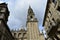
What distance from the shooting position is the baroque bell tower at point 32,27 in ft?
183

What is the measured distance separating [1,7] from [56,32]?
22.2 m

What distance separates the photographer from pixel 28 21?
62.2 metres

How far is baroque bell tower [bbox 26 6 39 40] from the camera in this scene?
55.8 m

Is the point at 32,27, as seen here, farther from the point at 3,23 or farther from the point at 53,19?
the point at 53,19

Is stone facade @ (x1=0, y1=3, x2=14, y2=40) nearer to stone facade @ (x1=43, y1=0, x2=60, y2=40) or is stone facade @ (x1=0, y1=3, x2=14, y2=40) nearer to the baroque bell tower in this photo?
stone facade @ (x1=43, y1=0, x2=60, y2=40)

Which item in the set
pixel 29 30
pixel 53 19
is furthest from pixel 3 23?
pixel 29 30

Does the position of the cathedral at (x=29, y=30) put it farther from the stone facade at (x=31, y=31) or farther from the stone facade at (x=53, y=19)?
the stone facade at (x=53, y=19)

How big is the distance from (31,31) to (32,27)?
2218 millimetres

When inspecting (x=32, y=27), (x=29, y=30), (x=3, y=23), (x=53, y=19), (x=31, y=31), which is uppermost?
(x=53, y=19)

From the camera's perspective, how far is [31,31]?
57.8m

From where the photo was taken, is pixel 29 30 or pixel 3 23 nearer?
pixel 3 23

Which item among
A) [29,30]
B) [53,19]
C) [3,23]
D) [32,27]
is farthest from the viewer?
[32,27]

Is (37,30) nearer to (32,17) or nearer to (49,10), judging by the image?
(32,17)

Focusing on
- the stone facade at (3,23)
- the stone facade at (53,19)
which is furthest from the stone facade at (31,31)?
the stone facade at (53,19)
